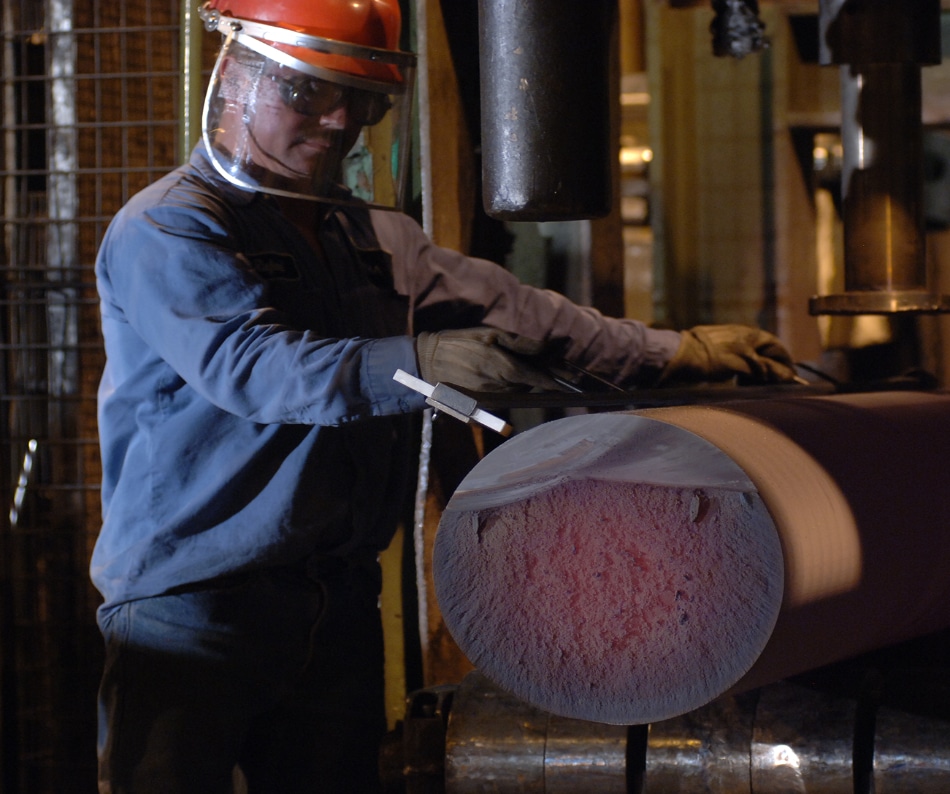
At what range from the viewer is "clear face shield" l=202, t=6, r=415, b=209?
185cm

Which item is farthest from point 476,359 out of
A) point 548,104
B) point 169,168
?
point 169,168

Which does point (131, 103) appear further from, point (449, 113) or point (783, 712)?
point (783, 712)

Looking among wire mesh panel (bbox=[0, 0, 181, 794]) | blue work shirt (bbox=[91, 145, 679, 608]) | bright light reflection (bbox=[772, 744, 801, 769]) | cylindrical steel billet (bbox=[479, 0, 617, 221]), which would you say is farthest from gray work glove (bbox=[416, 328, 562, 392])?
wire mesh panel (bbox=[0, 0, 181, 794])

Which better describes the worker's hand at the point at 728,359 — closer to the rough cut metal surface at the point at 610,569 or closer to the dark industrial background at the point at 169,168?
the dark industrial background at the point at 169,168

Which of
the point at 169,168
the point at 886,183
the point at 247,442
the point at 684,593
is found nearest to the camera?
the point at 684,593

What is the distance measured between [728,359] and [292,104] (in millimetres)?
976

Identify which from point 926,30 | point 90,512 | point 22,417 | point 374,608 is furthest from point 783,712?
point 22,417

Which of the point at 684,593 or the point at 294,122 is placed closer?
the point at 684,593

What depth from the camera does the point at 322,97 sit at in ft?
6.23

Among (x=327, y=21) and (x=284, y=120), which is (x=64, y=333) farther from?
(x=327, y=21)

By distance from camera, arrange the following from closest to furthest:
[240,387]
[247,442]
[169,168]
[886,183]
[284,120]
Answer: [240,387] → [247,442] → [284,120] → [886,183] → [169,168]

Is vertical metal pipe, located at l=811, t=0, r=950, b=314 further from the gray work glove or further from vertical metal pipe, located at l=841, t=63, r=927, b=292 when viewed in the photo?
the gray work glove

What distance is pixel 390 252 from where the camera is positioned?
6.98 feet

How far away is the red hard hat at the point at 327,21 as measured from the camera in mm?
1865
